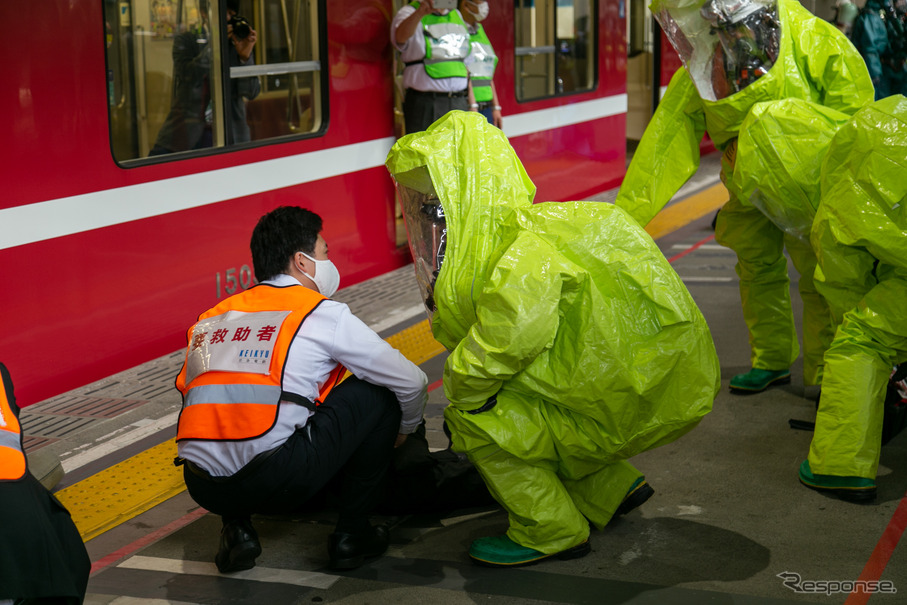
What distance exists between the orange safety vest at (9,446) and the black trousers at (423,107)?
171 inches

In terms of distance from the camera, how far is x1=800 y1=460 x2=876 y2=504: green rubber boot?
131 inches

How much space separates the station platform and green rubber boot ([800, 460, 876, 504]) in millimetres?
37

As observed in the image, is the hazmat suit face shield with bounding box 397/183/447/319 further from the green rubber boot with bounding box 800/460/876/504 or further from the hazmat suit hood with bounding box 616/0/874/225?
the green rubber boot with bounding box 800/460/876/504

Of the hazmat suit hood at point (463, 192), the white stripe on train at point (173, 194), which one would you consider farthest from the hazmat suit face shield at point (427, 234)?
the white stripe on train at point (173, 194)

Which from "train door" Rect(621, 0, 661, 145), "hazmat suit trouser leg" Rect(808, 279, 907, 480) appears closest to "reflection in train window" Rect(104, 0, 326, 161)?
"hazmat suit trouser leg" Rect(808, 279, 907, 480)

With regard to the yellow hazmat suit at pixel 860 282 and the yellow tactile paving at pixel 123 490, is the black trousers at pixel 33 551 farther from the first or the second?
the yellow hazmat suit at pixel 860 282

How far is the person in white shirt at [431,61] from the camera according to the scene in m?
6.10

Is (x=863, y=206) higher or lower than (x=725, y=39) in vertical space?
lower

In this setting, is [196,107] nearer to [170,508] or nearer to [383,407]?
[170,508]

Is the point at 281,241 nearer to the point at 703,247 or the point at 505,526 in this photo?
the point at 505,526

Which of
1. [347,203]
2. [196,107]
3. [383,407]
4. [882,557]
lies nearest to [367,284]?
[347,203]

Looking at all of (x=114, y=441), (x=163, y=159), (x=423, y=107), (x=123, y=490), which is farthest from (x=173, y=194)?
(x=423, y=107)

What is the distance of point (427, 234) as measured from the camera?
311cm

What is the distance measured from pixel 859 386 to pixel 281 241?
1.85 metres
